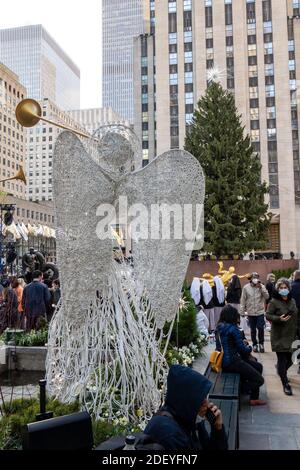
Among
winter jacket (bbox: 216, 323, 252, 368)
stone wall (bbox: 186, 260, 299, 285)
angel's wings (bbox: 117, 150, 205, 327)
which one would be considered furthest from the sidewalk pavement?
stone wall (bbox: 186, 260, 299, 285)

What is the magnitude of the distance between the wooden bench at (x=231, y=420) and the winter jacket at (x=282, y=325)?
1.86 m

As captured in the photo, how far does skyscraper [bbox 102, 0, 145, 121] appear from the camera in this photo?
637ft

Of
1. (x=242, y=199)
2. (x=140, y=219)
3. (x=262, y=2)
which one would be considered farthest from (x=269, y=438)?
(x=262, y=2)

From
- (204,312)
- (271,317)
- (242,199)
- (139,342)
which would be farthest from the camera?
(242,199)

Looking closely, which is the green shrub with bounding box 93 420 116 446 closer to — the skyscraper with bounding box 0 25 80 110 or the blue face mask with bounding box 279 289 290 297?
the blue face mask with bounding box 279 289 290 297

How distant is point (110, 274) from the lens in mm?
4953

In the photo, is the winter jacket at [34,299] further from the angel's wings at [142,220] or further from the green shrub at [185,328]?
the angel's wings at [142,220]

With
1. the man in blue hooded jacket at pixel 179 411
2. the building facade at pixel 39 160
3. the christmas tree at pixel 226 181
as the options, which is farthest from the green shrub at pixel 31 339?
the building facade at pixel 39 160

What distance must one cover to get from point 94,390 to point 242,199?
21.8m

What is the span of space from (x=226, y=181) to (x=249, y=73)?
41.1m

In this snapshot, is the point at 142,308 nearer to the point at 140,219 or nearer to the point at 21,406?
the point at 140,219

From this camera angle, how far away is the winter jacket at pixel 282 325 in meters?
6.77

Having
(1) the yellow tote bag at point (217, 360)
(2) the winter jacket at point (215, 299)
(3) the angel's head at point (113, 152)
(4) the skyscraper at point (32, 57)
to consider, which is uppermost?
(4) the skyscraper at point (32, 57)

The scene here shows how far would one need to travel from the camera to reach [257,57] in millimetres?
60125
